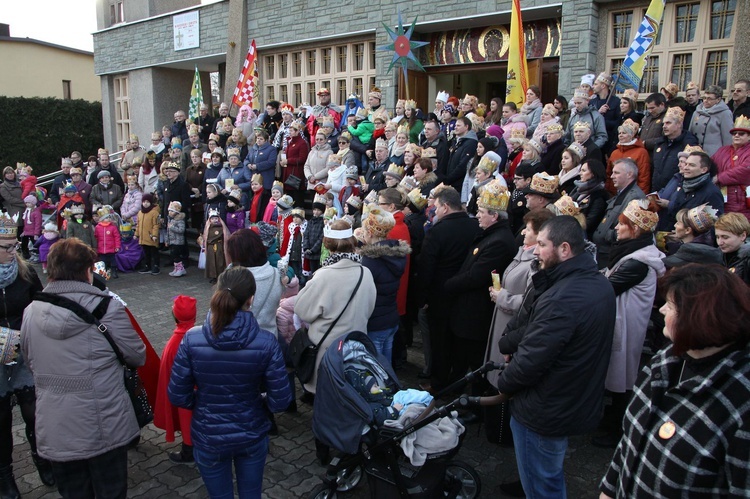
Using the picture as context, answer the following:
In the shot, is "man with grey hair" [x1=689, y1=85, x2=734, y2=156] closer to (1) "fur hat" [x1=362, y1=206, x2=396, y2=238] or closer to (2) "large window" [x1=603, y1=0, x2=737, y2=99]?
(2) "large window" [x1=603, y1=0, x2=737, y2=99]

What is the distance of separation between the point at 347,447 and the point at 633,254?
8.10 feet

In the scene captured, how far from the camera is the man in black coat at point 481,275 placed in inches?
176

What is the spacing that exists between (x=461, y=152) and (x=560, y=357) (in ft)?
17.9

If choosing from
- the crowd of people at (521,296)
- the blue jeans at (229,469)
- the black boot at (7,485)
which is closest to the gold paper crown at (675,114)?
the crowd of people at (521,296)

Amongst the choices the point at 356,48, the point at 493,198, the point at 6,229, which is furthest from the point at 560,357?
the point at 356,48

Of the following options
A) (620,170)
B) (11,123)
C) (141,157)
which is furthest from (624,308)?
(11,123)

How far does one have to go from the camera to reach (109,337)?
306 centimetres

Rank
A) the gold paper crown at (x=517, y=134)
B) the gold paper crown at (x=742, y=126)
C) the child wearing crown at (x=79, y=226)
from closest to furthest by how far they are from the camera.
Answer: the gold paper crown at (x=742, y=126)
the gold paper crown at (x=517, y=134)
the child wearing crown at (x=79, y=226)

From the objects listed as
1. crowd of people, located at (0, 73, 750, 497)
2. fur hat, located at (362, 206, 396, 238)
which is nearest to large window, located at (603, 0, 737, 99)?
crowd of people, located at (0, 73, 750, 497)

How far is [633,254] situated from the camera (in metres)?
3.93

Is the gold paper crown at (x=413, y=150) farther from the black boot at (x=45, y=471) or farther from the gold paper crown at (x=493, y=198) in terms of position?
the black boot at (x=45, y=471)

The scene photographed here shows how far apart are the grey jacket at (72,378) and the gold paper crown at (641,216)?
3565mm

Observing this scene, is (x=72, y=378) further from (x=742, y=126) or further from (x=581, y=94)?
(x=581, y=94)

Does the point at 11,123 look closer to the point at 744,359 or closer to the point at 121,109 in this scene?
the point at 121,109
